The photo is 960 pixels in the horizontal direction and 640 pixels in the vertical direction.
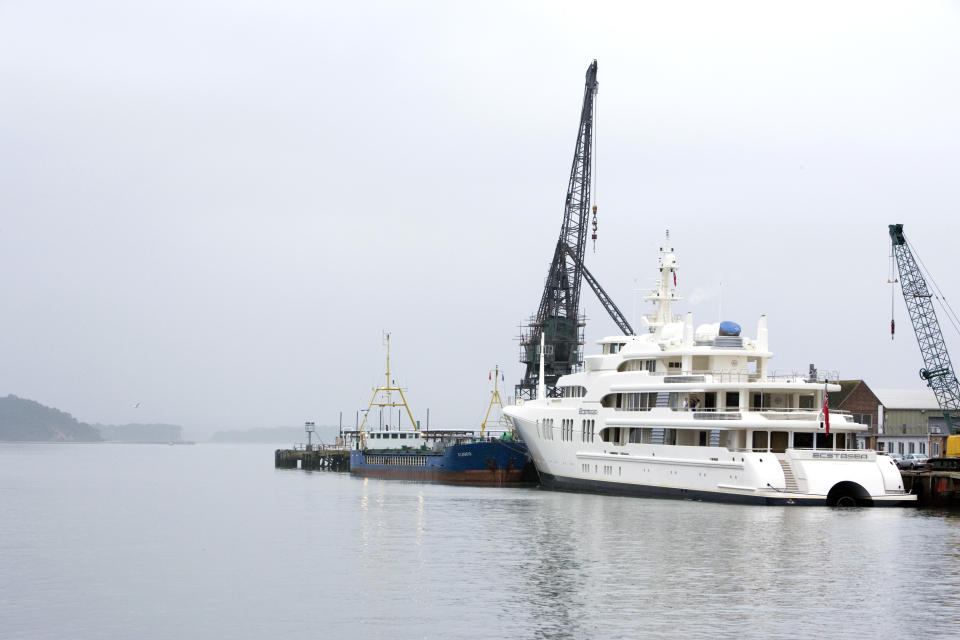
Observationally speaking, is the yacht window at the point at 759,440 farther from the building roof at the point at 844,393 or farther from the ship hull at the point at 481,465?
the building roof at the point at 844,393

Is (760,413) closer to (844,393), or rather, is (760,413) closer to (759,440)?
(759,440)

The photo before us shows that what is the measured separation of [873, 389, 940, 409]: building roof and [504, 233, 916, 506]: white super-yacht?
121 ft

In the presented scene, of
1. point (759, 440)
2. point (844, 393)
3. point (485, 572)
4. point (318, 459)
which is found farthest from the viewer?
point (318, 459)

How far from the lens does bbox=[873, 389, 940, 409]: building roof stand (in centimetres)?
9156

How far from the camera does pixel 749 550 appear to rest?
37.3 m

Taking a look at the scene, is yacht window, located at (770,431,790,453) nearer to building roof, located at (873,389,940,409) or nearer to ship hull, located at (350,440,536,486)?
ship hull, located at (350,440,536,486)

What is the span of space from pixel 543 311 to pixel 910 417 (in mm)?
31452

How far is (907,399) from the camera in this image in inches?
3684

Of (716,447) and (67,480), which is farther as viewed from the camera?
(67,480)

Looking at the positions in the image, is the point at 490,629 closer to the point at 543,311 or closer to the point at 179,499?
the point at 179,499

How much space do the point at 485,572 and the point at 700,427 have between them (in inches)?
876

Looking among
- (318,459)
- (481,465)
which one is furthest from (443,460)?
(318,459)

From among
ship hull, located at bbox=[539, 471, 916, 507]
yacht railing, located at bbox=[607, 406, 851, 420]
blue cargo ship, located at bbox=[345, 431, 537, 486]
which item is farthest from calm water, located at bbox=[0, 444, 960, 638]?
blue cargo ship, located at bbox=[345, 431, 537, 486]

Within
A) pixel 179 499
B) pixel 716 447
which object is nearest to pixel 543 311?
pixel 179 499
